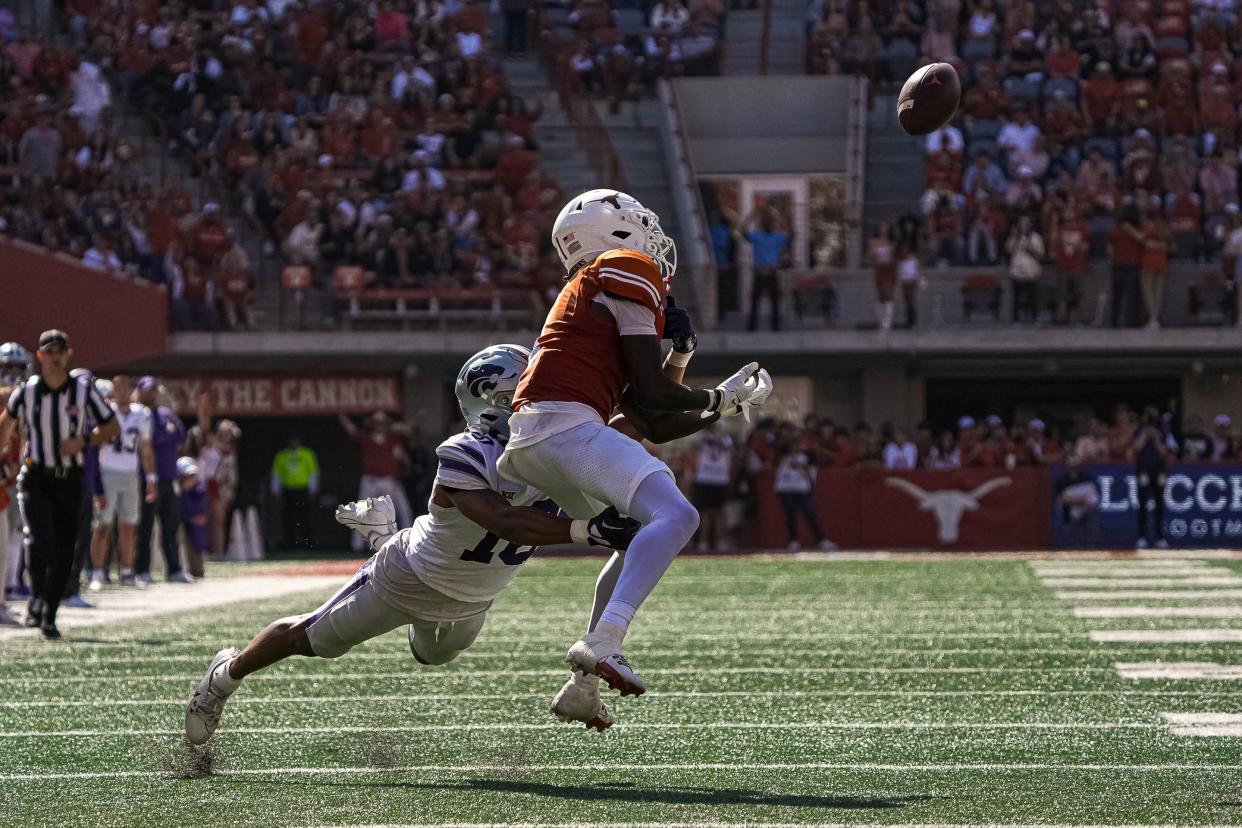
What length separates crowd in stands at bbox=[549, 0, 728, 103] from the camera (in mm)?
24109

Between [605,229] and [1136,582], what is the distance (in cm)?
836

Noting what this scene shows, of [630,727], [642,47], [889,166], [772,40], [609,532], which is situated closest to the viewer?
[609,532]

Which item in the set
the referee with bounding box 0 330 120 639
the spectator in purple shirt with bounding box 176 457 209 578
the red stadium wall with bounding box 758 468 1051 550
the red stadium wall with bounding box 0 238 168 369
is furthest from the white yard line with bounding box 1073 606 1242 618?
the red stadium wall with bounding box 758 468 1051 550

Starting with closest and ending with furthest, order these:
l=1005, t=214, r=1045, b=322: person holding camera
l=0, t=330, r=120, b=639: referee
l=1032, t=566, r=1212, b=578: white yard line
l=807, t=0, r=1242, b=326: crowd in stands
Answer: l=0, t=330, r=120, b=639: referee → l=1032, t=566, r=1212, b=578: white yard line → l=1005, t=214, r=1045, b=322: person holding camera → l=807, t=0, r=1242, b=326: crowd in stands

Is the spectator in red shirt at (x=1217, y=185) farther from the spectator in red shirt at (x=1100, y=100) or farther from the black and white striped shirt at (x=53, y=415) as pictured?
the black and white striped shirt at (x=53, y=415)

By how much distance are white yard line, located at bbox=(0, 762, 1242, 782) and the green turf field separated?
0.05 feet

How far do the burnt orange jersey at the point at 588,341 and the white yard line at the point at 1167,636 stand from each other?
4.26 metres

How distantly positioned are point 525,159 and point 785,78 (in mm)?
4266

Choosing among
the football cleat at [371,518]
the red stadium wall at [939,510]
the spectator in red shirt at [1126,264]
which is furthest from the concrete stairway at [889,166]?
the football cleat at [371,518]

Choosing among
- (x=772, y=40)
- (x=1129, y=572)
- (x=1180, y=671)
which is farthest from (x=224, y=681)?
(x=772, y=40)

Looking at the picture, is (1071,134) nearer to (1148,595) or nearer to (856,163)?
(856,163)

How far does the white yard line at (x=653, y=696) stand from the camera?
22.1 feet

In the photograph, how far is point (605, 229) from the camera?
529cm

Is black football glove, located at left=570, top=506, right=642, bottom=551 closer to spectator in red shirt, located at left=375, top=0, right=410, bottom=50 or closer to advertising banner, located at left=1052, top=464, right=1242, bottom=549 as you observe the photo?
advertising banner, located at left=1052, top=464, right=1242, bottom=549
